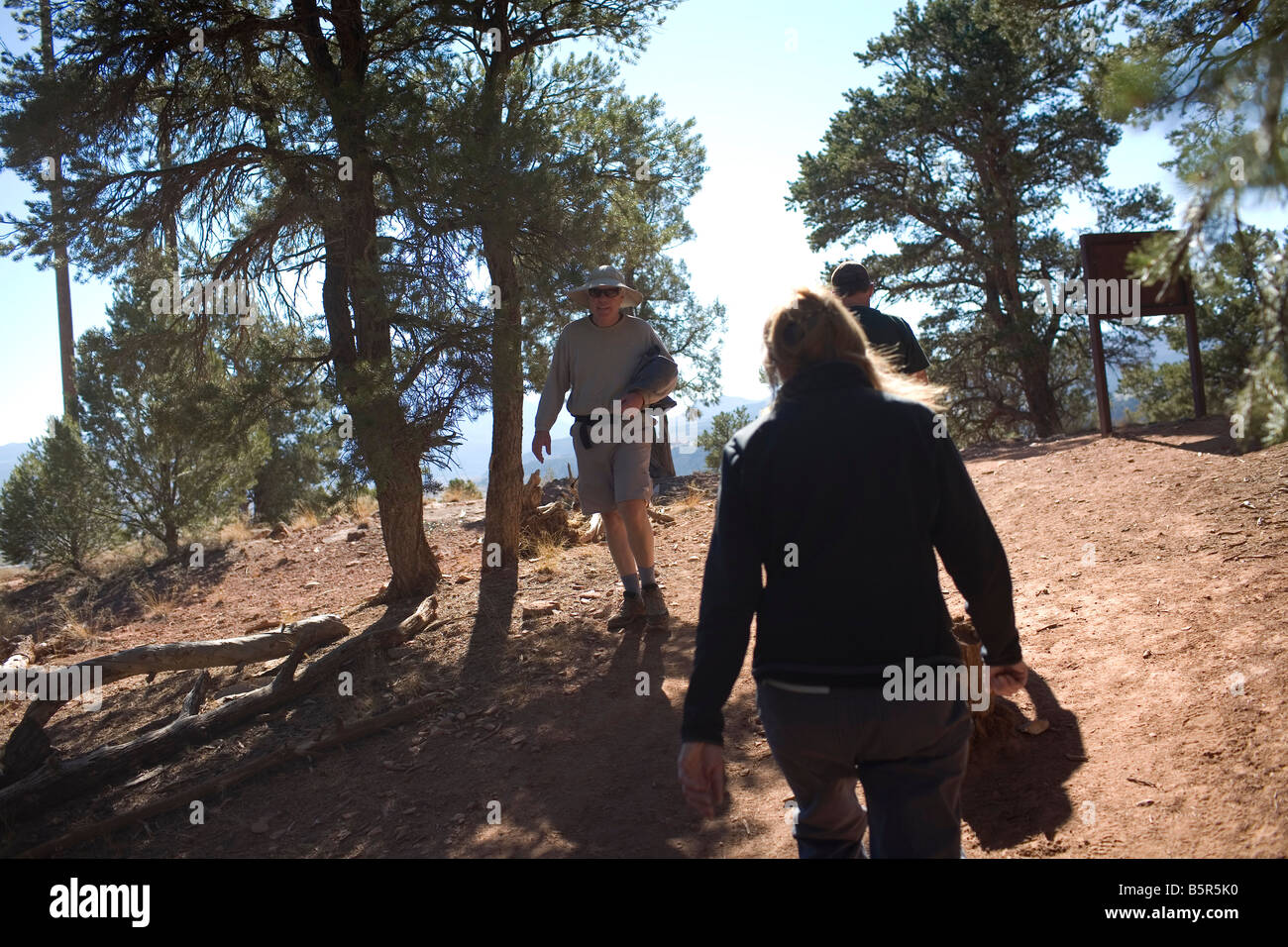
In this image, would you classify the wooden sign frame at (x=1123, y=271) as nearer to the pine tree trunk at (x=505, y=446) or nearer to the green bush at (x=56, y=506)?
the pine tree trunk at (x=505, y=446)

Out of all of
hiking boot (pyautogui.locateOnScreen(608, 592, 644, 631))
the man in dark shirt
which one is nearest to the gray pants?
the man in dark shirt

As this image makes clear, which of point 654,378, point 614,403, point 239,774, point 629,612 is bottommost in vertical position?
point 239,774

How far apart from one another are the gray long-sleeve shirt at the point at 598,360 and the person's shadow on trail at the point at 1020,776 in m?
2.66

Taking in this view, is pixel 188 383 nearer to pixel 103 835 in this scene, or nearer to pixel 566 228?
pixel 566 228

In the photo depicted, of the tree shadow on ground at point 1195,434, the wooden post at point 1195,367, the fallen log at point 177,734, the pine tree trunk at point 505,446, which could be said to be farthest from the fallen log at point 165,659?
the wooden post at point 1195,367

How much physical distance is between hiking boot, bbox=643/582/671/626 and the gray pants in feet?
11.6

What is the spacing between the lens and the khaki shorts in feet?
17.5

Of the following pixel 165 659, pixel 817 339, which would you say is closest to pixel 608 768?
pixel 817 339

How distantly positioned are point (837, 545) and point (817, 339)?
540 mm

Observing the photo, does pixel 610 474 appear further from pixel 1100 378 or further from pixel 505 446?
pixel 1100 378

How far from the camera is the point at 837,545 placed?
2.04 metres

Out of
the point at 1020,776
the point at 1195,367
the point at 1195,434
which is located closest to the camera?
the point at 1020,776

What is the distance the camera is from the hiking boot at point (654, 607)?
5.65m
